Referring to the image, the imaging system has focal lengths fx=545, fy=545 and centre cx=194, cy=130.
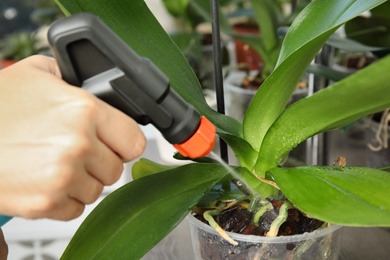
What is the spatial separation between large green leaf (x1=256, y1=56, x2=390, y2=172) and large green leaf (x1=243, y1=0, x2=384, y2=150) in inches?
0.8

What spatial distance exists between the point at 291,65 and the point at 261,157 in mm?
94

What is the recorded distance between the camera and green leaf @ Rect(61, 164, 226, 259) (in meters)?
0.44

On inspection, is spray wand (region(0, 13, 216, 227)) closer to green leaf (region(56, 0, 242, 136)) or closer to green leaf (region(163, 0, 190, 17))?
green leaf (region(56, 0, 242, 136))

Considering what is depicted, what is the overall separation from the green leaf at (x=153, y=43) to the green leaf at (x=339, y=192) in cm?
8

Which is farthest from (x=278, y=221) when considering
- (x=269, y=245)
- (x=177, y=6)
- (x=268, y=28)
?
(x=177, y=6)

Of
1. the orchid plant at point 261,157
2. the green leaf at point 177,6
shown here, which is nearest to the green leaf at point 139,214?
the orchid plant at point 261,157

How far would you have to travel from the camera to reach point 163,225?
0.45 m

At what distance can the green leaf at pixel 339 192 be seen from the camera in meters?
0.38

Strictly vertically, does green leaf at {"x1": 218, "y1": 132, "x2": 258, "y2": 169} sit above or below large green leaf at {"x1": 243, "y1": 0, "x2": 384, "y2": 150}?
below

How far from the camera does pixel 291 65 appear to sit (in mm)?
425

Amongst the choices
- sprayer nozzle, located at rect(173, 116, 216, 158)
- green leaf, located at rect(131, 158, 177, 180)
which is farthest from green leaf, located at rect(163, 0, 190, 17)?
sprayer nozzle, located at rect(173, 116, 216, 158)

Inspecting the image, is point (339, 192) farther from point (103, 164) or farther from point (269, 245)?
point (103, 164)

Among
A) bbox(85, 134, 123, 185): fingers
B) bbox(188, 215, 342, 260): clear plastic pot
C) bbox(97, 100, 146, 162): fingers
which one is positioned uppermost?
bbox(97, 100, 146, 162): fingers

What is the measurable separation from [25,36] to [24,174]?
1367 mm
